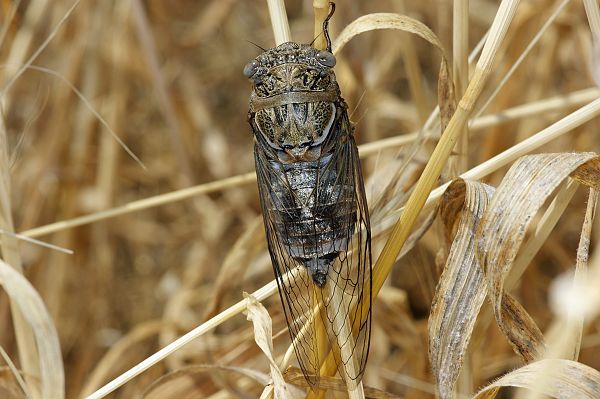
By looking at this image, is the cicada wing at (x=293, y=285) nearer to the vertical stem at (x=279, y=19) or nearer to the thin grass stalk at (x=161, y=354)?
the thin grass stalk at (x=161, y=354)

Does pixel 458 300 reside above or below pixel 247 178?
below

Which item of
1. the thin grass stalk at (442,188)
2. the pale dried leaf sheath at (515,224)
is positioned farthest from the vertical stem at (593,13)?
→ the pale dried leaf sheath at (515,224)

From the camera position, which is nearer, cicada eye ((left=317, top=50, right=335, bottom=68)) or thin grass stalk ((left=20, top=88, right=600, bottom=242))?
cicada eye ((left=317, top=50, right=335, bottom=68))

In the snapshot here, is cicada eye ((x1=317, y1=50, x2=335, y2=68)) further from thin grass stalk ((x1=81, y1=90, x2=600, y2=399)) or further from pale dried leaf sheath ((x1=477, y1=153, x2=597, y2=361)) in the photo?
pale dried leaf sheath ((x1=477, y1=153, x2=597, y2=361))

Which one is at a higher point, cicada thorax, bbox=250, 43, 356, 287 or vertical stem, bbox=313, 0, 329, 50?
vertical stem, bbox=313, 0, 329, 50

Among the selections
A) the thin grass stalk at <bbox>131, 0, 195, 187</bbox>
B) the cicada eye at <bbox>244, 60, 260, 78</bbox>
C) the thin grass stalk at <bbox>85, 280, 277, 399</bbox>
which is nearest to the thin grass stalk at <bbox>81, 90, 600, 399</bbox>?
the thin grass stalk at <bbox>85, 280, 277, 399</bbox>

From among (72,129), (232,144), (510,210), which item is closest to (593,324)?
(510,210)

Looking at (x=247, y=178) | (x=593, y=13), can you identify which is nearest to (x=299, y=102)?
(x=247, y=178)

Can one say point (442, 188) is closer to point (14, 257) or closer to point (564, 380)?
point (564, 380)
